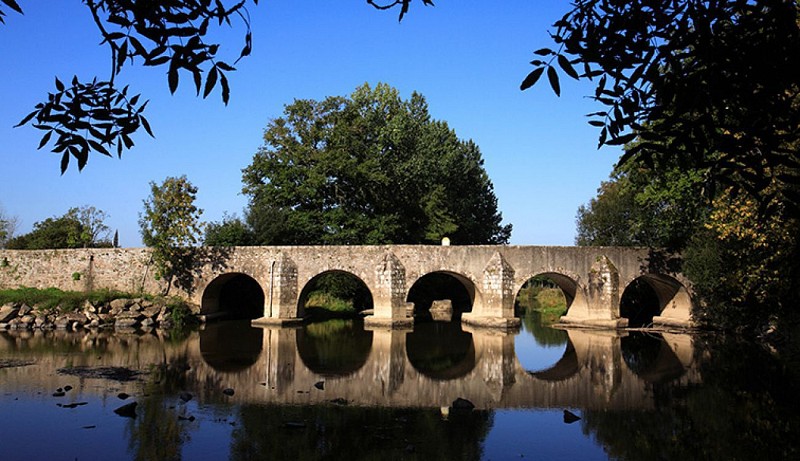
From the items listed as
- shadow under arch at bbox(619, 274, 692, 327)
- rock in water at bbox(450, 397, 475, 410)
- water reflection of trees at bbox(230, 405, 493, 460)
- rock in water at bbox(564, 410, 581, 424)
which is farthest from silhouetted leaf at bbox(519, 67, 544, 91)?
shadow under arch at bbox(619, 274, 692, 327)

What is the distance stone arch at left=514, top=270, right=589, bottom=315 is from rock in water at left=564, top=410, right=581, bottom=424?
14.4m

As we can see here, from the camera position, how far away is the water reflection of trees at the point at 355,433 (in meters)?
9.05

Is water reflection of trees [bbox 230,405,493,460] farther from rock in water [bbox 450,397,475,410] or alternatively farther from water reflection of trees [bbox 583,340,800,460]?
water reflection of trees [bbox 583,340,800,460]

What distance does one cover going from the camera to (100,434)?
32.1 ft

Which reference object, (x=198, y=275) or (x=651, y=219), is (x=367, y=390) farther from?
(x=651, y=219)

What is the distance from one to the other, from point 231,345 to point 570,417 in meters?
12.4

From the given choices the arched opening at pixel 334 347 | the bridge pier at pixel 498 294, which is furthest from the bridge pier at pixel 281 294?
the bridge pier at pixel 498 294

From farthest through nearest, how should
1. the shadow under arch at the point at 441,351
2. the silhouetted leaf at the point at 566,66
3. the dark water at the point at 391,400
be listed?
the shadow under arch at the point at 441,351
the dark water at the point at 391,400
the silhouetted leaf at the point at 566,66

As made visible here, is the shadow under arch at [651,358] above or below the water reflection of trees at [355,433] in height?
above

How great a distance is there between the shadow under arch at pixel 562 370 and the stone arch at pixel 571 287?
7488mm

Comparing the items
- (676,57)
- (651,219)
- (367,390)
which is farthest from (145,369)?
(651,219)

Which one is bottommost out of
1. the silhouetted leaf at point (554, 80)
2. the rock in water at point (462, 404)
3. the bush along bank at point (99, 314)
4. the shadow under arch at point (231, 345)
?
the rock in water at point (462, 404)

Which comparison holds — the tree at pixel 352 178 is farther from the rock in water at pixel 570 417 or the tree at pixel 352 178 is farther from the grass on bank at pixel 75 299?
the rock in water at pixel 570 417

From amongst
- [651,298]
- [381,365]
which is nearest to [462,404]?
[381,365]
